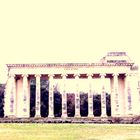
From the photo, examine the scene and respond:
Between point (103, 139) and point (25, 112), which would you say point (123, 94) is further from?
point (103, 139)

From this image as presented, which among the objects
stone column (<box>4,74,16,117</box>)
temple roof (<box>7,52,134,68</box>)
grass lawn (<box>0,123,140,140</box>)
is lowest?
grass lawn (<box>0,123,140,140</box>)

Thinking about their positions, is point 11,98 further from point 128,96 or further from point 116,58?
point 128,96

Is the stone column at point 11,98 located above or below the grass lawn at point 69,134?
above

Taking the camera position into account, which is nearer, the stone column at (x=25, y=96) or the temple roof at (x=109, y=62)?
the stone column at (x=25, y=96)

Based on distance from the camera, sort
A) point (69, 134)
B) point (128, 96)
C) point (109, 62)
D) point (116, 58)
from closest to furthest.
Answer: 1. point (69, 134)
2. point (128, 96)
3. point (109, 62)
4. point (116, 58)

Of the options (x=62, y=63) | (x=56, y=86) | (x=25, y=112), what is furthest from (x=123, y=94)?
(x=56, y=86)

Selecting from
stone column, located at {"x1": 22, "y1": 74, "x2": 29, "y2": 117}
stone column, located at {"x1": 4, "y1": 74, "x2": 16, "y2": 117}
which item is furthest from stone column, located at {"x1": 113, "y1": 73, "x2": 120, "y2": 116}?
stone column, located at {"x1": 4, "y1": 74, "x2": 16, "y2": 117}

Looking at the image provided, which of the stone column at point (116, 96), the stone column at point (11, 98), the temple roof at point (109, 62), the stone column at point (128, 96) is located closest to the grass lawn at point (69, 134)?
the stone column at point (116, 96)

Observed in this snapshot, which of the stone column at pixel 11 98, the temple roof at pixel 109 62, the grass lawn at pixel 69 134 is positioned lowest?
the grass lawn at pixel 69 134

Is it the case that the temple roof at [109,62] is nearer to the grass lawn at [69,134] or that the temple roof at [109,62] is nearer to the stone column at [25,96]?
the stone column at [25,96]

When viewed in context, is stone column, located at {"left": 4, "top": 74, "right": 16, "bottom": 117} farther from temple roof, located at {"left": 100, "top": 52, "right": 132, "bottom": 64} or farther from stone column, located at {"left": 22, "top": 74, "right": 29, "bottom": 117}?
temple roof, located at {"left": 100, "top": 52, "right": 132, "bottom": 64}

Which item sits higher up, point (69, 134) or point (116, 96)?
point (116, 96)

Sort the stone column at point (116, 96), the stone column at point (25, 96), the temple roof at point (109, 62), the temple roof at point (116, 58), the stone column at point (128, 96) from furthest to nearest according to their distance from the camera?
the temple roof at point (116, 58) < the stone column at point (128, 96) < the temple roof at point (109, 62) < the stone column at point (25, 96) < the stone column at point (116, 96)

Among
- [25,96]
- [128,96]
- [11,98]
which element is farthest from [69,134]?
[128,96]
